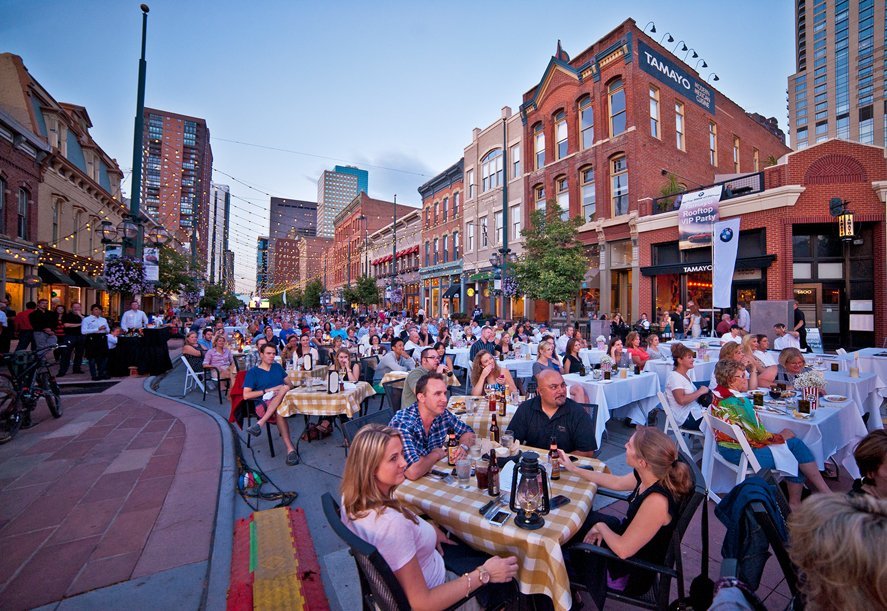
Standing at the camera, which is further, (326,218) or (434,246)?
(326,218)

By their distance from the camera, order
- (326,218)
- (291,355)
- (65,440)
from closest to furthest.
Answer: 1. (65,440)
2. (291,355)
3. (326,218)

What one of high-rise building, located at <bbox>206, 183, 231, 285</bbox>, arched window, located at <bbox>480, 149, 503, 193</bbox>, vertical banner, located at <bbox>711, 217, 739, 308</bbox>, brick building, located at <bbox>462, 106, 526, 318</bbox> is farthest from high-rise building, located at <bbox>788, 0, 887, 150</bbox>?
high-rise building, located at <bbox>206, 183, 231, 285</bbox>

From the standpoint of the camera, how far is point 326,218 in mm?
145750

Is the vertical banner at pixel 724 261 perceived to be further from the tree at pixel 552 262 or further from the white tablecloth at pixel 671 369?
the white tablecloth at pixel 671 369

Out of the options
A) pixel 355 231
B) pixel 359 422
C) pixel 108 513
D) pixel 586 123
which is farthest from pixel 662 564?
pixel 355 231

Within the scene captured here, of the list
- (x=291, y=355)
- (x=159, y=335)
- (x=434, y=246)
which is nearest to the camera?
(x=291, y=355)

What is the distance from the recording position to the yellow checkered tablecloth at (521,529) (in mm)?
2010

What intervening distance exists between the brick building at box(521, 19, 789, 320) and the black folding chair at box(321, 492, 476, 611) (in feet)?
65.1

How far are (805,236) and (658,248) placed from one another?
5.14 m

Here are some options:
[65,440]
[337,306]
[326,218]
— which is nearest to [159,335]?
[65,440]

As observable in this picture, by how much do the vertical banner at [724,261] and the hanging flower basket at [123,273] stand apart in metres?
18.8

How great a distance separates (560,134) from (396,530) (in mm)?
25165

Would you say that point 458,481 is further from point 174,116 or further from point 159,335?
point 174,116

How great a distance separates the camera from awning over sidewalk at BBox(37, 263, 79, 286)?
18297 millimetres
